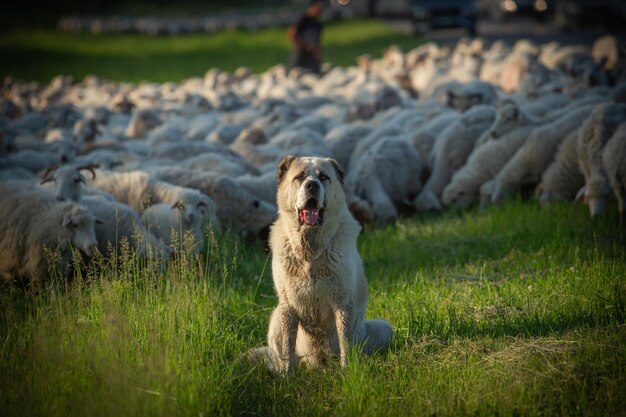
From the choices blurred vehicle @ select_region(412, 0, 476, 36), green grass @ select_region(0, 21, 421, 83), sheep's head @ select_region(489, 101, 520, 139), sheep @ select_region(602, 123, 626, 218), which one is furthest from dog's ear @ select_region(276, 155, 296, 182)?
blurred vehicle @ select_region(412, 0, 476, 36)

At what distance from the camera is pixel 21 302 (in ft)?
24.9

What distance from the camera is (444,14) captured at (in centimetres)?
3834

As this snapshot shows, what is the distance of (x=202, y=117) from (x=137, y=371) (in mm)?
13120

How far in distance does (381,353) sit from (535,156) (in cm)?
591

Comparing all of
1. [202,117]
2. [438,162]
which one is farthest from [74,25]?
[438,162]

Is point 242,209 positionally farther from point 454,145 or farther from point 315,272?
point 315,272

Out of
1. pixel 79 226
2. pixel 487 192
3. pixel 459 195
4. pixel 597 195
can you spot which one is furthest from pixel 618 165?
pixel 79 226

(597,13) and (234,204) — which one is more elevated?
(597,13)

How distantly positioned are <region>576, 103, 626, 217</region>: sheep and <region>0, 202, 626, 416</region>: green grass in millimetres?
1510

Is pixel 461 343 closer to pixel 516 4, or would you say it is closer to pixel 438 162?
pixel 438 162

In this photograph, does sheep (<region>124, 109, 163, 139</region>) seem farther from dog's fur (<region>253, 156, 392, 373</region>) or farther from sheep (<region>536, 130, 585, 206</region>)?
dog's fur (<region>253, 156, 392, 373</region>)

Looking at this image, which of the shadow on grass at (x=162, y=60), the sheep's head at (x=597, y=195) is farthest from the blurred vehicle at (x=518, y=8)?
the sheep's head at (x=597, y=195)

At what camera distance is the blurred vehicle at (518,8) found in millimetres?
41500

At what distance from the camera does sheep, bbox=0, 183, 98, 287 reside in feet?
26.5
